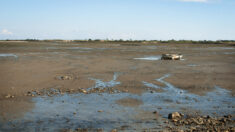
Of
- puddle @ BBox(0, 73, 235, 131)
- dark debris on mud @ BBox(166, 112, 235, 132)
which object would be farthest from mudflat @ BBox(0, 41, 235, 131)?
dark debris on mud @ BBox(166, 112, 235, 132)

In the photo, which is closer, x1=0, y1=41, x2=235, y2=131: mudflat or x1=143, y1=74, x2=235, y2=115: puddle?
x1=0, y1=41, x2=235, y2=131: mudflat

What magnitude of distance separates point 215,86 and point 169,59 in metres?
13.4

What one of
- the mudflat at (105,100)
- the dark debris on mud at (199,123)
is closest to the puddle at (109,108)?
the mudflat at (105,100)

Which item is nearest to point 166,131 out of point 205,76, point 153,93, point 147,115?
point 147,115

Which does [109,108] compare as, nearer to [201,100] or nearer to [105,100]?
[105,100]

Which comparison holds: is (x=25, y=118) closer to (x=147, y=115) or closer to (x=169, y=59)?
(x=147, y=115)

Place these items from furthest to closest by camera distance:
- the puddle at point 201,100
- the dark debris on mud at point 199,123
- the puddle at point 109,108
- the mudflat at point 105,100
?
the puddle at point 201,100 → the mudflat at point 105,100 → the puddle at point 109,108 → the dark debris on mud at point 199,123

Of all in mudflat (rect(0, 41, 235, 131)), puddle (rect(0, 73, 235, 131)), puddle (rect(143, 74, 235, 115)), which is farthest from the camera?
puddle (rect(143, 74, 235, 115))

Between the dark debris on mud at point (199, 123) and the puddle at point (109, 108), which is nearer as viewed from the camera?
the dark debris on mud at point (199, 123)

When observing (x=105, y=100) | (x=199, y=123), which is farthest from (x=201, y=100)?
(x=105, y=100)

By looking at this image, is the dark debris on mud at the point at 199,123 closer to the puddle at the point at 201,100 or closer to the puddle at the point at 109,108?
the puddle at the point at 109,108

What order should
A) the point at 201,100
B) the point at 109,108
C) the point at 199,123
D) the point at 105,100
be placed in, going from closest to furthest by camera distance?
the point at 199,123, the point at 109,108, the point at 105,100, the point at 201,100

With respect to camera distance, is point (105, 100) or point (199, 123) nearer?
point (199, 123)

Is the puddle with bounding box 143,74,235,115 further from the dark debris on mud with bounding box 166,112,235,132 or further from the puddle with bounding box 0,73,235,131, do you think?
the dark debris on mud with bounding box 166,112,235,132
